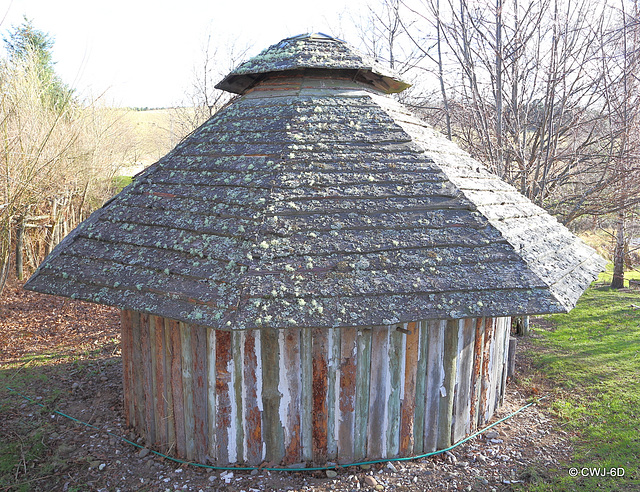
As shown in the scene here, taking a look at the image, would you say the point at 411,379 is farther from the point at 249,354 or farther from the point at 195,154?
the point at 195,154

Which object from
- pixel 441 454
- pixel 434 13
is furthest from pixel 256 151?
pixel 434 13

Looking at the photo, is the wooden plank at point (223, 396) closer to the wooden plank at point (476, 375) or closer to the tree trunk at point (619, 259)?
the wooden plank at point (476, 375)

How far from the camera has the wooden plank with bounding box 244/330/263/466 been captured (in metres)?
4.07

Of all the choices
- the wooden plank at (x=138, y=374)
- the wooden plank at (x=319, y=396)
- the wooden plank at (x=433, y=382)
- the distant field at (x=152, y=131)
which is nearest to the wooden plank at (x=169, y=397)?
the wooden plank at (x=138, y=374)

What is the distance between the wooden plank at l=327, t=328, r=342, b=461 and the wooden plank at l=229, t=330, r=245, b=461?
826 mm

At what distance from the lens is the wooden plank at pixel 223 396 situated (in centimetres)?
409

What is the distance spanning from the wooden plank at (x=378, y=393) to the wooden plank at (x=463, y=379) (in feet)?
2.86

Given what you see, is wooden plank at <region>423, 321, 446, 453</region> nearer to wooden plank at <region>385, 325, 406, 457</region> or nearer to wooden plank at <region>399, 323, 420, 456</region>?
wooden plank at <region>399, 323, 420, 456</region>

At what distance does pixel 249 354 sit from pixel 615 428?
451 centimetres

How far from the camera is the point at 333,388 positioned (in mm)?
4172

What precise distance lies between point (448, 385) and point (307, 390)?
150 centimetres

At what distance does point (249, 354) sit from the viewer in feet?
13.4

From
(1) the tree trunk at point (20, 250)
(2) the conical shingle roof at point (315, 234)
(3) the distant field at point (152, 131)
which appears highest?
(3) the distant field at point (152, 131)

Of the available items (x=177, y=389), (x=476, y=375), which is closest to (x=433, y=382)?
(x=476, y=375)
